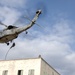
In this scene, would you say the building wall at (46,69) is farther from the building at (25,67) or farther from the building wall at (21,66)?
the building wall at (21,66)

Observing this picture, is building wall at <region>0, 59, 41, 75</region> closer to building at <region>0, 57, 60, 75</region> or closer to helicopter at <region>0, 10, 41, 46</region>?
building at <region>0, 57, 60, 75</region>

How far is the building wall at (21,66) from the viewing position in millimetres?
65500

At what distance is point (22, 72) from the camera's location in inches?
2625

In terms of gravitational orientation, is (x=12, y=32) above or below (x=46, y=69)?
below

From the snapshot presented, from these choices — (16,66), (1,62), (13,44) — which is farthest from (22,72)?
(13,44)

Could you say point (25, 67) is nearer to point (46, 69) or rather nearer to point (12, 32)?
point (46, 69)

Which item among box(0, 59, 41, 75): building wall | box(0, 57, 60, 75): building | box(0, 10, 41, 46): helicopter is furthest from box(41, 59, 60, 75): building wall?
box(0, 10, 41, 46): helicopter

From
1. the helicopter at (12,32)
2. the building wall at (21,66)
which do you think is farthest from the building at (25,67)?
the helicopter at (12,32)

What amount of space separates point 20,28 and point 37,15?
1923 mm

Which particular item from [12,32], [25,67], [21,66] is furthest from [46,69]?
[12,32]

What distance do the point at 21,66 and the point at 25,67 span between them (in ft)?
3.53

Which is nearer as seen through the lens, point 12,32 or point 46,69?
point 12,32

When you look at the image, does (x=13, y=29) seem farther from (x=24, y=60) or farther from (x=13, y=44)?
(x=24, y=60)

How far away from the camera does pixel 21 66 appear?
67.0 m
